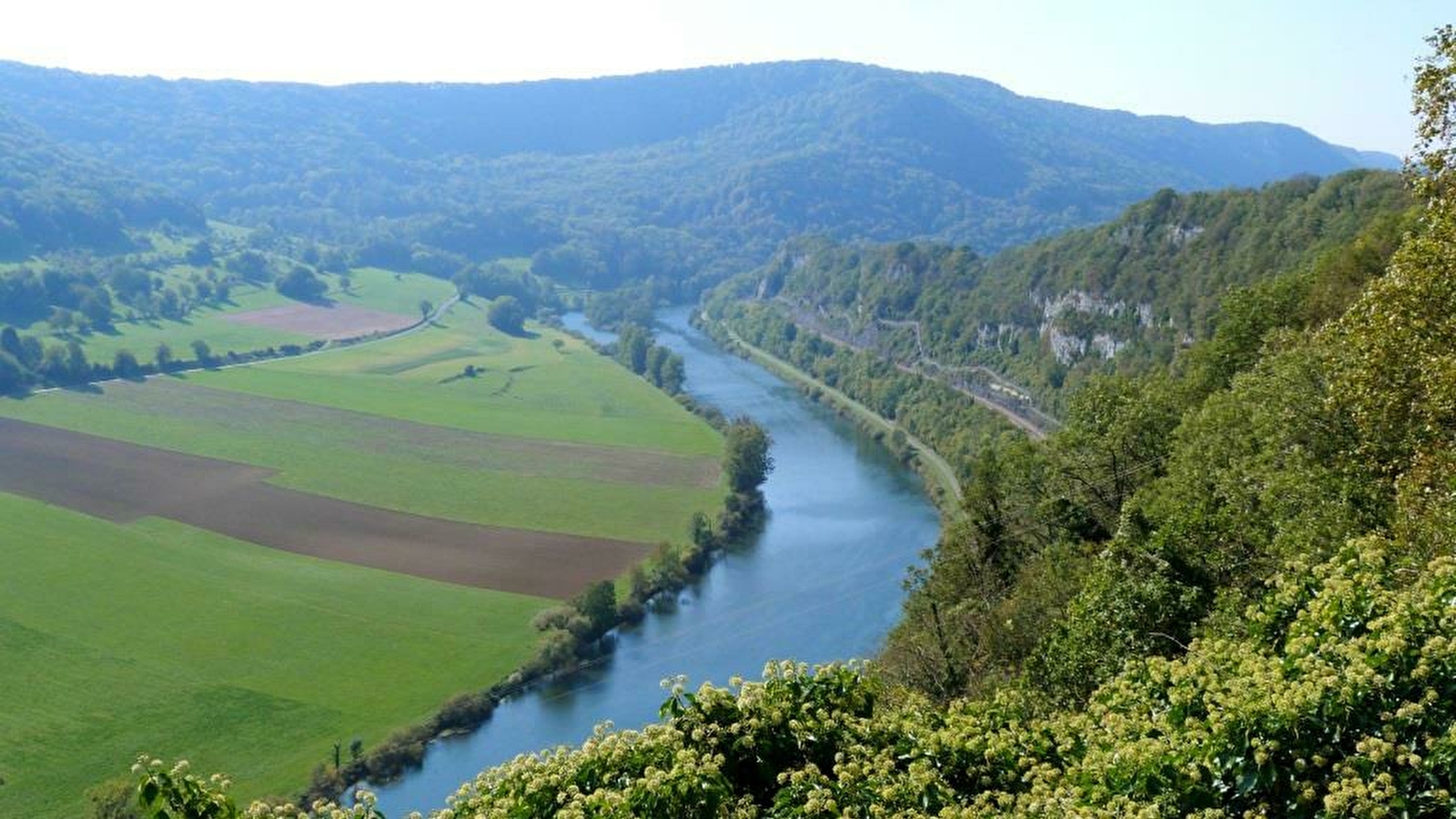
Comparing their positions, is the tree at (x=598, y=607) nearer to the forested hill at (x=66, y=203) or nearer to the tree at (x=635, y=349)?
the tree at (x=635, y=349)

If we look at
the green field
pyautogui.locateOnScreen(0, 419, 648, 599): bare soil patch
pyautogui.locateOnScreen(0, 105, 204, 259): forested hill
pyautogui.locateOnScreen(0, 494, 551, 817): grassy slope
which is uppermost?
pyautogui.locateOnScreen(0, 105, 204, 259): forested hill

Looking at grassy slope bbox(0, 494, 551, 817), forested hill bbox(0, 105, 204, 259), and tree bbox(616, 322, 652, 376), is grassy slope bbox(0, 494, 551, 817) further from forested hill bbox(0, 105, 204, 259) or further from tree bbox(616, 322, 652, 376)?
forested hill bbox(0, 105, 204, 259)

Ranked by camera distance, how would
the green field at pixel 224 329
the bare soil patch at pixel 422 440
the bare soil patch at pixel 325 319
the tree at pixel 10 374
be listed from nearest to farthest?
the bare soil patch at pixel 422 440 < the tree at pixel 10 374 < the green field at pixel 224 329 < the bare soil patch at pixel 325 319

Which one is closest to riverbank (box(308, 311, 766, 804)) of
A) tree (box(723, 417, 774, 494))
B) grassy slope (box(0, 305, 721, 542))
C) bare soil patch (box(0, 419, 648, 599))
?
tree (box(723, 417, 774, 494))

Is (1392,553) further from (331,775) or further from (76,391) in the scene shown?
(76,391)

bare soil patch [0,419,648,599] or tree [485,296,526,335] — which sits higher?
tree [485,296,526,335]

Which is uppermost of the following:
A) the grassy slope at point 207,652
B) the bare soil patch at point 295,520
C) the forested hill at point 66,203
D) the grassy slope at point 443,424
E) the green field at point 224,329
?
the forested hill at point 66,203

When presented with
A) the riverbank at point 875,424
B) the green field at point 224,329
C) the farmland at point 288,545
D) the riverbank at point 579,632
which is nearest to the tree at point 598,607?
the riverbank at point 579,632
